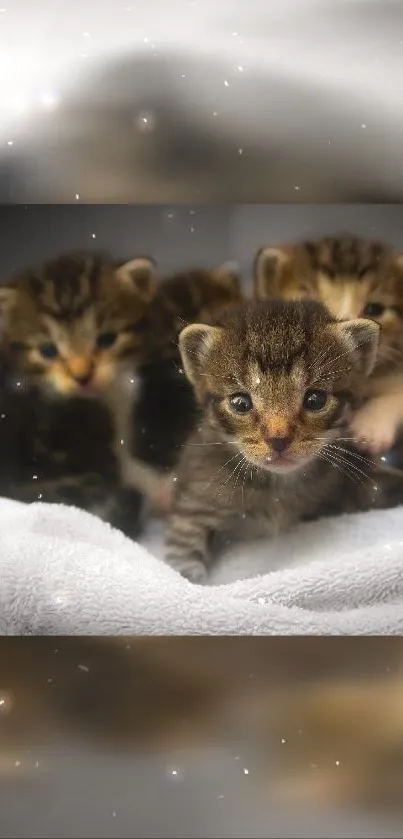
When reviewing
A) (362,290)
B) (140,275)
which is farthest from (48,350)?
(362,290)

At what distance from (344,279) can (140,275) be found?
24 cm

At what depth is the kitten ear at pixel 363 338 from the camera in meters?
0.88

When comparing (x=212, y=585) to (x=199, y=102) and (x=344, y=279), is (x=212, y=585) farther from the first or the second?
(x=199, y=102)

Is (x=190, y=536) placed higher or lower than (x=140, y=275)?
lower

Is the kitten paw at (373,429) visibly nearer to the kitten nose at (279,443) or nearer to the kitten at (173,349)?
the kitten nose at (279,443)

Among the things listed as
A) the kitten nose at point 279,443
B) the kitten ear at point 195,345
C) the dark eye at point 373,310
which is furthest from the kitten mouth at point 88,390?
the dark eye at point 373,310

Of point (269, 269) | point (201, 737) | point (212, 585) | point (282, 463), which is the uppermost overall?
point (269, 269)

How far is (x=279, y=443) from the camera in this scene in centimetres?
87

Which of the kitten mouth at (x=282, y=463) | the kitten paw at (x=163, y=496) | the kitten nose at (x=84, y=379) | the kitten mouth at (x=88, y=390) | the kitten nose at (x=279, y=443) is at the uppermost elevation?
the kitten nose at (x=84, y=379)

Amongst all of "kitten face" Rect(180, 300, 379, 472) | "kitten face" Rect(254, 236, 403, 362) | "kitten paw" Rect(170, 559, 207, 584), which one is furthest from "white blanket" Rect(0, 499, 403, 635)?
"kitten face" Rect(254, 236, 403, 362)

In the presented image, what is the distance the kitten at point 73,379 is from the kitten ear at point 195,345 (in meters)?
0.05

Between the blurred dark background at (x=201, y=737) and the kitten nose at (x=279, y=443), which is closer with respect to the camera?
the blurred dark background at (x=201, y=737)

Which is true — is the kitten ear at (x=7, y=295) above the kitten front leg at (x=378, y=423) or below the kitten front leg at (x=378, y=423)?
above

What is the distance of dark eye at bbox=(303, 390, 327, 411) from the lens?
870mm
